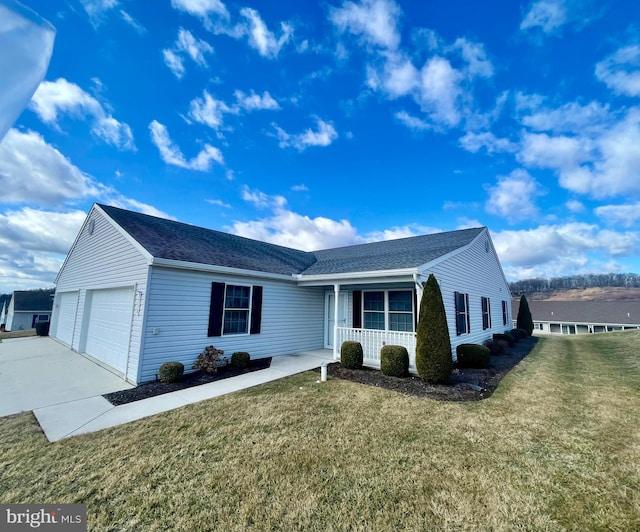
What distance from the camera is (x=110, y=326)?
8617 millimetres

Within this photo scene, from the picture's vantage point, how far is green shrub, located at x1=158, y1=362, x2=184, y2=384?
6.52 metres

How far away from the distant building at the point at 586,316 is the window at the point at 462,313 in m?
31.7

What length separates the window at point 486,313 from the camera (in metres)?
12.9

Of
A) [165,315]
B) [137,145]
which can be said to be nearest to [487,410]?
[165,315]

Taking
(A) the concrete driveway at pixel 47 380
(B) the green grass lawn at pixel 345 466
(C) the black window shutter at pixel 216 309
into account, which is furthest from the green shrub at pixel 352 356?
(A) the concrete driveway at pixel 47 380

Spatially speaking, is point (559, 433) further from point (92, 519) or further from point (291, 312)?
point (291, 312)

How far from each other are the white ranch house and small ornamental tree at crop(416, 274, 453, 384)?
524 millimetres

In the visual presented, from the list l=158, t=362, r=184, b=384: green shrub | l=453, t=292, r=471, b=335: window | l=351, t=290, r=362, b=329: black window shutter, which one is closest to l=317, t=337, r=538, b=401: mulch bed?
l=453, t=292, r=471, b=335: window

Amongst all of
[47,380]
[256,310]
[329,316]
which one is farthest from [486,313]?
[47,380]

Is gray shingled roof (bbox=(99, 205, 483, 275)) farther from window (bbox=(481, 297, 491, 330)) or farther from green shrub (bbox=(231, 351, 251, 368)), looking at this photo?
window (bbox=(481, 297, 491, 330))

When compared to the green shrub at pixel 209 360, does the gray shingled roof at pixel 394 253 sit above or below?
above

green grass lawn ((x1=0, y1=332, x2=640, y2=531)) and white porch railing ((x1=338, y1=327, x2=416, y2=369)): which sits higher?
white porch railing ((x1=338, y1=327, x2=416, y2=369))

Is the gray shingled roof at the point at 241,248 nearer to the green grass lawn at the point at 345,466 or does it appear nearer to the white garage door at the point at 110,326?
the white garage door at the point at 110,326

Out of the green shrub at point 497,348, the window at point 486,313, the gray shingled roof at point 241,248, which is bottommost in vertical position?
the green shrub at point 497,348
